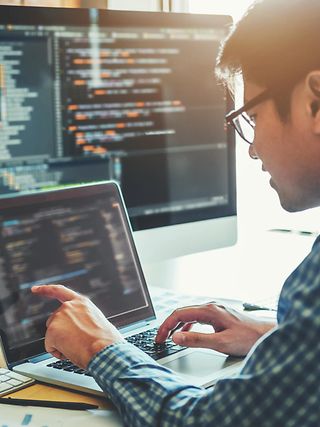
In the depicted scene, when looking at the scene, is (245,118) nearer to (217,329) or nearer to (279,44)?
(279,44)

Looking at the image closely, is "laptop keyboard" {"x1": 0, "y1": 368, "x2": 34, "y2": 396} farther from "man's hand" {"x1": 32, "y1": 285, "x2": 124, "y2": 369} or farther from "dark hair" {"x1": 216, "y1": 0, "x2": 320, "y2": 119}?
"dark hair" {"x1": 216, "y1": 0, "x2": 320, "y2": 119}

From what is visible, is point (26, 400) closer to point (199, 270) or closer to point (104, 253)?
point (104, 253)

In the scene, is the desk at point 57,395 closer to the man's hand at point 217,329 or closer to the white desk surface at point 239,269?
the man's hand at point 217,329

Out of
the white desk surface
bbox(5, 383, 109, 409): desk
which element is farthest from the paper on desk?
the white desk surface

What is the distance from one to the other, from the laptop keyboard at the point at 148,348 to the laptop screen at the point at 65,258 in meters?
0.04

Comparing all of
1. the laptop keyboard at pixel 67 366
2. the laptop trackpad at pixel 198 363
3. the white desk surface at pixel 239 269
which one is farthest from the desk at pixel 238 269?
the laptop keyboard at pixel 67 366

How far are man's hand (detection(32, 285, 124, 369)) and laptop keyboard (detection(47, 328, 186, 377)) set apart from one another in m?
0.02

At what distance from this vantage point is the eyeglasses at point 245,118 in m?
0.98

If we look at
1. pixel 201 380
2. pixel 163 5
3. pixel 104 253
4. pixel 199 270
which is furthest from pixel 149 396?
pixel 163 5

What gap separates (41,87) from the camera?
4.52ft

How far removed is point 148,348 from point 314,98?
0.46 meters

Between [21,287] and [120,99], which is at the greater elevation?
[120,99]

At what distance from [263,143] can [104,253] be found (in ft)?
1.19

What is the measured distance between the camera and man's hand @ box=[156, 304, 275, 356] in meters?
1.12
